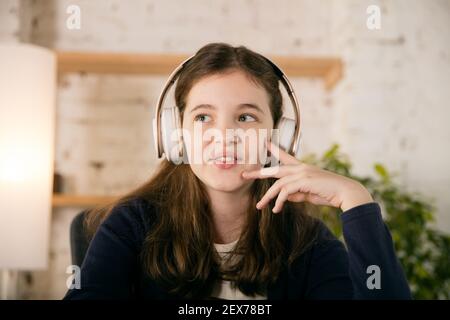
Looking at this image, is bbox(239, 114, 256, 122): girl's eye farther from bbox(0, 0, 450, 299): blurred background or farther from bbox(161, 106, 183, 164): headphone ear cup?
bbox(0, 0, 450, 299): blurred background

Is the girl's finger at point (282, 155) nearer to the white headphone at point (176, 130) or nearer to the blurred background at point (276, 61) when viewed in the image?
the white headphone at point (176, 130)

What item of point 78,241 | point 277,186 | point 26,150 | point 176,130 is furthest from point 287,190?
point 26,150

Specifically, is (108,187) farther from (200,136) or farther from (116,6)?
(200,136)

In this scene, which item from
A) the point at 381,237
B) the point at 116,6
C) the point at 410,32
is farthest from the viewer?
the point at 410,32

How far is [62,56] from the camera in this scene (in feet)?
4.91

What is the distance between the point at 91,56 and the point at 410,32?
3.21ft

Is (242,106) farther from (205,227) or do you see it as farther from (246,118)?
(205,227)

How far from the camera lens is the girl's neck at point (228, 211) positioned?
3.10ft

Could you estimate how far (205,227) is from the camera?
0.94 metres

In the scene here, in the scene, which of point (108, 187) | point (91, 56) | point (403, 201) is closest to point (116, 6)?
point (91, 56)

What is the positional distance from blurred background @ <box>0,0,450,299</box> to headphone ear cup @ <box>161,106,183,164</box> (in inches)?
24.0

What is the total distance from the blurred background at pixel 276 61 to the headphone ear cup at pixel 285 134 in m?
0.67

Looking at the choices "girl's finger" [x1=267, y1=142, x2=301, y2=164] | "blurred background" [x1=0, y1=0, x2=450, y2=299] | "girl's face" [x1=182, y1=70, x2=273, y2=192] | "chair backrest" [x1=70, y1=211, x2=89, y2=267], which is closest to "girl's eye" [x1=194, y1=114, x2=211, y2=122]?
"girl's face" [x1=182, y1=70, x2=273, y2=192]
